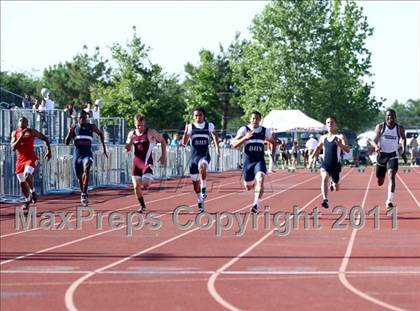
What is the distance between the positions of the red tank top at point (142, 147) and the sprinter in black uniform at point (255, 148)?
1666 mm

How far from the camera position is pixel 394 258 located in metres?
12.6

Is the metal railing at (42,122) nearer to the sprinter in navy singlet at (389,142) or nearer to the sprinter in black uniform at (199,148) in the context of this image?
the sprinter in black uniform at (199,148)

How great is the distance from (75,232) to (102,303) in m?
6.88

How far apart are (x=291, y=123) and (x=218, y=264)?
5087cm

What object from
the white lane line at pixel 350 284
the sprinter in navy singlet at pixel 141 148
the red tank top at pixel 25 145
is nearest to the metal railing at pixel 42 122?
the red tank top at pixel 25 145

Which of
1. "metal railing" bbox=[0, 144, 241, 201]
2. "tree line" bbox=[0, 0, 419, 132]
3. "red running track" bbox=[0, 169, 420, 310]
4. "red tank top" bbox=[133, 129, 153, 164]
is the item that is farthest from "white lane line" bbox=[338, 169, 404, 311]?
"tree line" bbox=[0, 0, 419, 132]

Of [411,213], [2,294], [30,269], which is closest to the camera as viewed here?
[2,294]

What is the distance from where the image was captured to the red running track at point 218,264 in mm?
9367

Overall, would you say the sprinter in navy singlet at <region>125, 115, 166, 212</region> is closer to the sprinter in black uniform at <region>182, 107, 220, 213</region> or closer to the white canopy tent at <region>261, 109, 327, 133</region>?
the sprinter in black uniform at <region>182, 107, 220, 213</region>

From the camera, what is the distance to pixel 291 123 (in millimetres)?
62562

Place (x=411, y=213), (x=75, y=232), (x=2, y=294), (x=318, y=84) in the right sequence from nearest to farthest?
(x=2, y=294), (x=75, y=232), (x=411, y=213), (x=318, y=84)

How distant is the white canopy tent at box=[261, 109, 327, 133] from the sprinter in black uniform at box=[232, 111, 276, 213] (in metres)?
41.9

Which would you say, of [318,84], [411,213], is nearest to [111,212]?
[411,213]

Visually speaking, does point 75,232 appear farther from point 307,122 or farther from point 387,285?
point 307,122
